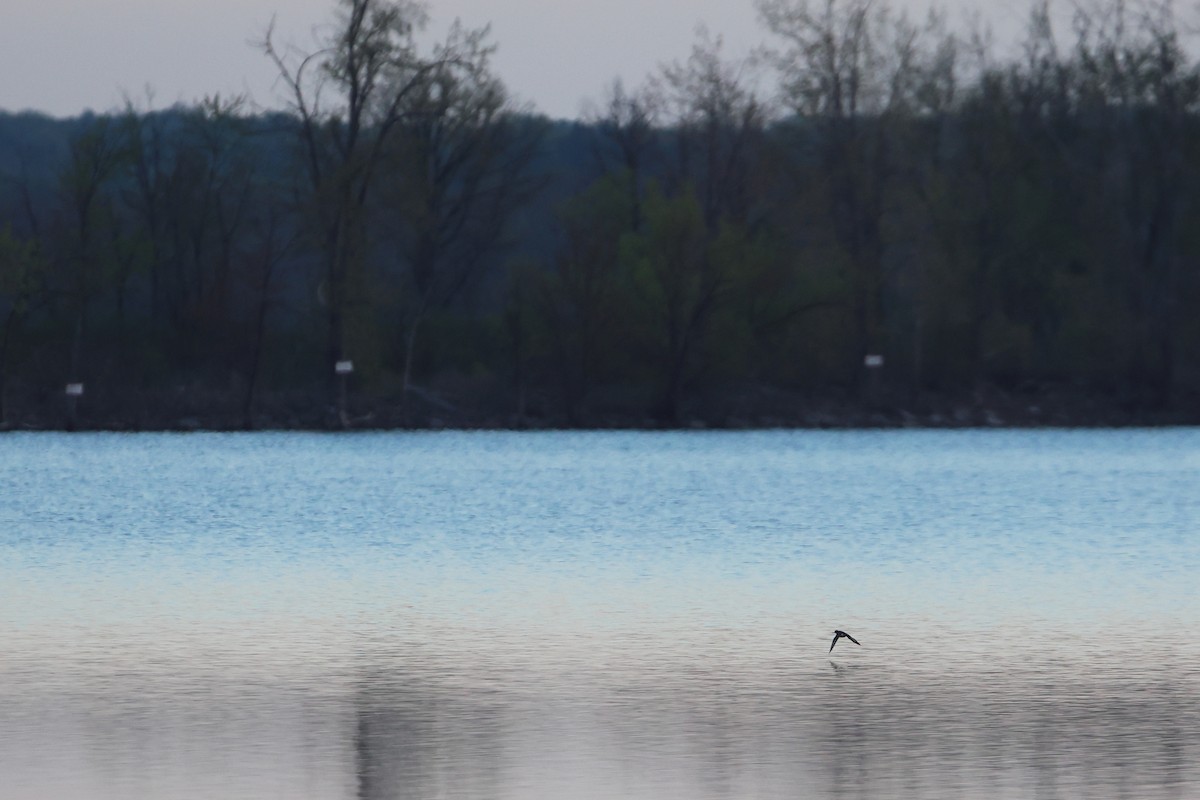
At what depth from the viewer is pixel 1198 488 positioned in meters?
34.8

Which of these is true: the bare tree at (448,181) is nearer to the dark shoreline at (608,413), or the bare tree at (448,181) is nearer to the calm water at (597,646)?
the dark shoreline at (608,413)

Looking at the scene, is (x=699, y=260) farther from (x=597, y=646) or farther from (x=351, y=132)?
(x=597, y=646)

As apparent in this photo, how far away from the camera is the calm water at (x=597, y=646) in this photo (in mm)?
9328

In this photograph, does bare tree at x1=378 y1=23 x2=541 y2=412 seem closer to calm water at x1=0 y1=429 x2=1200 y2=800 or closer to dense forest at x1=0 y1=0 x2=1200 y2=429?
dense forest at x1=0 y1=0 x2=1200 y2=429

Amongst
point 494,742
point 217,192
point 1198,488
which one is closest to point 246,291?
point 217,192

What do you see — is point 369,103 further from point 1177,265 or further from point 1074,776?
point 1074,776

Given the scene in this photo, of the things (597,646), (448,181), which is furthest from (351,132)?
(597,646)

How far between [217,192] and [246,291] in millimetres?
3770

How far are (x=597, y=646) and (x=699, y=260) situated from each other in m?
46.0

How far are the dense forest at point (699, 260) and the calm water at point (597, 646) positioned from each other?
1077 inches

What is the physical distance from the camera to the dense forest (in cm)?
5925

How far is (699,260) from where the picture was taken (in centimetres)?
5944

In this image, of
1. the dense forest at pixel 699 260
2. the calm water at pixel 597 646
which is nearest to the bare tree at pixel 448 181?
the dense forest at pixel 699 260

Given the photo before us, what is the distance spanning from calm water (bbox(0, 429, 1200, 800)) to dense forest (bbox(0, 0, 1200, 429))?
27346 millimetres
